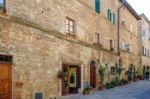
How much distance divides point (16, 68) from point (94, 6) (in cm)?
1152

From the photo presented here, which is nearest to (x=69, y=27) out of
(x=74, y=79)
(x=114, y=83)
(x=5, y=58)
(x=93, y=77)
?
(x=74, y=79)

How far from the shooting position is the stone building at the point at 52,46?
12.0 metres

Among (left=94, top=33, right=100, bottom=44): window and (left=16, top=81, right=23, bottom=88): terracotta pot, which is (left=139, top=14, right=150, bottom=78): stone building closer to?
(left=94, top=33, right=100, bottom=44): window

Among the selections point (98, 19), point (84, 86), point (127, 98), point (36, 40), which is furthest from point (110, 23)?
point (36, 40)

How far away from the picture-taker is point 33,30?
1344 cm

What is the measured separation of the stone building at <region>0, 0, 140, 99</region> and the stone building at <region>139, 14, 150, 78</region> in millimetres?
16751

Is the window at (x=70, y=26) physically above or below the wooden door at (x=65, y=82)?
above

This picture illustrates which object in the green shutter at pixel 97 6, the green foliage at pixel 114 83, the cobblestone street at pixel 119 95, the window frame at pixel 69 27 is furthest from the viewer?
the green foliage at pixel 114 83

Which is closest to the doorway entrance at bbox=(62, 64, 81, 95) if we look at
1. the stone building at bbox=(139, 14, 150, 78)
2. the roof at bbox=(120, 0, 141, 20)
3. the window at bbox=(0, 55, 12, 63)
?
the window at bbox=(0, 55, 12, 63)

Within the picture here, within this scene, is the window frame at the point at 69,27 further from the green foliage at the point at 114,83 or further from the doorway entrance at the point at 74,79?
the green foliage at the point at 114,83

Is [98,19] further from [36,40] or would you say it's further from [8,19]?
[8,19]

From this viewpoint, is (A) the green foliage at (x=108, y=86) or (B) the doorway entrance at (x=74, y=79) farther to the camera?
(A) the green foliage at (x=108, y=86)


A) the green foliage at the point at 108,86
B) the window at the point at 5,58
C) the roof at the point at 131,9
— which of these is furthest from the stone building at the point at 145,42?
the window at the point at 5,58

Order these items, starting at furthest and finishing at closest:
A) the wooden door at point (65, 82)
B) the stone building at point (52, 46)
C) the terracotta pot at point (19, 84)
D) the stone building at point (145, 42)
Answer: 1. the stone building at point (145, 42)
2. the wooden door at point (65, 82)
3. the terracotta pot at point (19, 84)
4. the stone building at point (52, 46)
